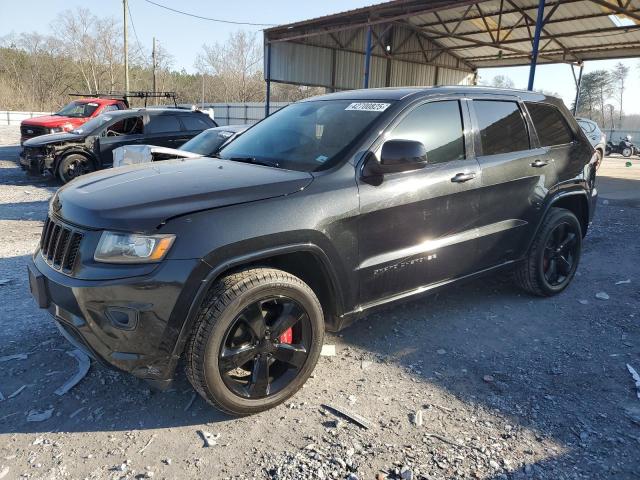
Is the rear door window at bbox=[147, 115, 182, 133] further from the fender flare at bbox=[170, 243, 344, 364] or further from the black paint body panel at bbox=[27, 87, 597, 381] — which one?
the fender flare at bbox=[170, 243, 344, 364]

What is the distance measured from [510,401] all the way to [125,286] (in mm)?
2282

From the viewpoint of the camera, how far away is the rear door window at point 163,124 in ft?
35.1

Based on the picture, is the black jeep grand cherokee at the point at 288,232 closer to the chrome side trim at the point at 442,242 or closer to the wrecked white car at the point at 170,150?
the chrome side trim at the point at 442,242

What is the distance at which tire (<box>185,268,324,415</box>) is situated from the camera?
8.07ft

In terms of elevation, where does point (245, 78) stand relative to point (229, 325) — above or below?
above

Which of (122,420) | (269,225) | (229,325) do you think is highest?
(269,225)

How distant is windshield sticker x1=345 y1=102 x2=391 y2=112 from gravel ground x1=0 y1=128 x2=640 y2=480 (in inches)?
66.0

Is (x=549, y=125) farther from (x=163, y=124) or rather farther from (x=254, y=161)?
(x=163, y=124)

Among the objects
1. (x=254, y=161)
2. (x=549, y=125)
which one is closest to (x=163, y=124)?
(x=254, y=161)

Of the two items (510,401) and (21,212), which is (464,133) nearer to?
(510,401)

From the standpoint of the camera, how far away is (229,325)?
8.23 ft

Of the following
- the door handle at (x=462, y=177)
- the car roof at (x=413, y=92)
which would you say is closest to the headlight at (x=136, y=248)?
the car roof at (x=413, y=92)

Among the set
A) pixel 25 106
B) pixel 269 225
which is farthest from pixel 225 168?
pixel 25 106

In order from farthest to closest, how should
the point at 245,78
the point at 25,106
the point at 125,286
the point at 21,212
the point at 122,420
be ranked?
the point at 245,78 < the point at 25,106 < the point at 21,212 < the point at 122,420 < the point at 125,286
